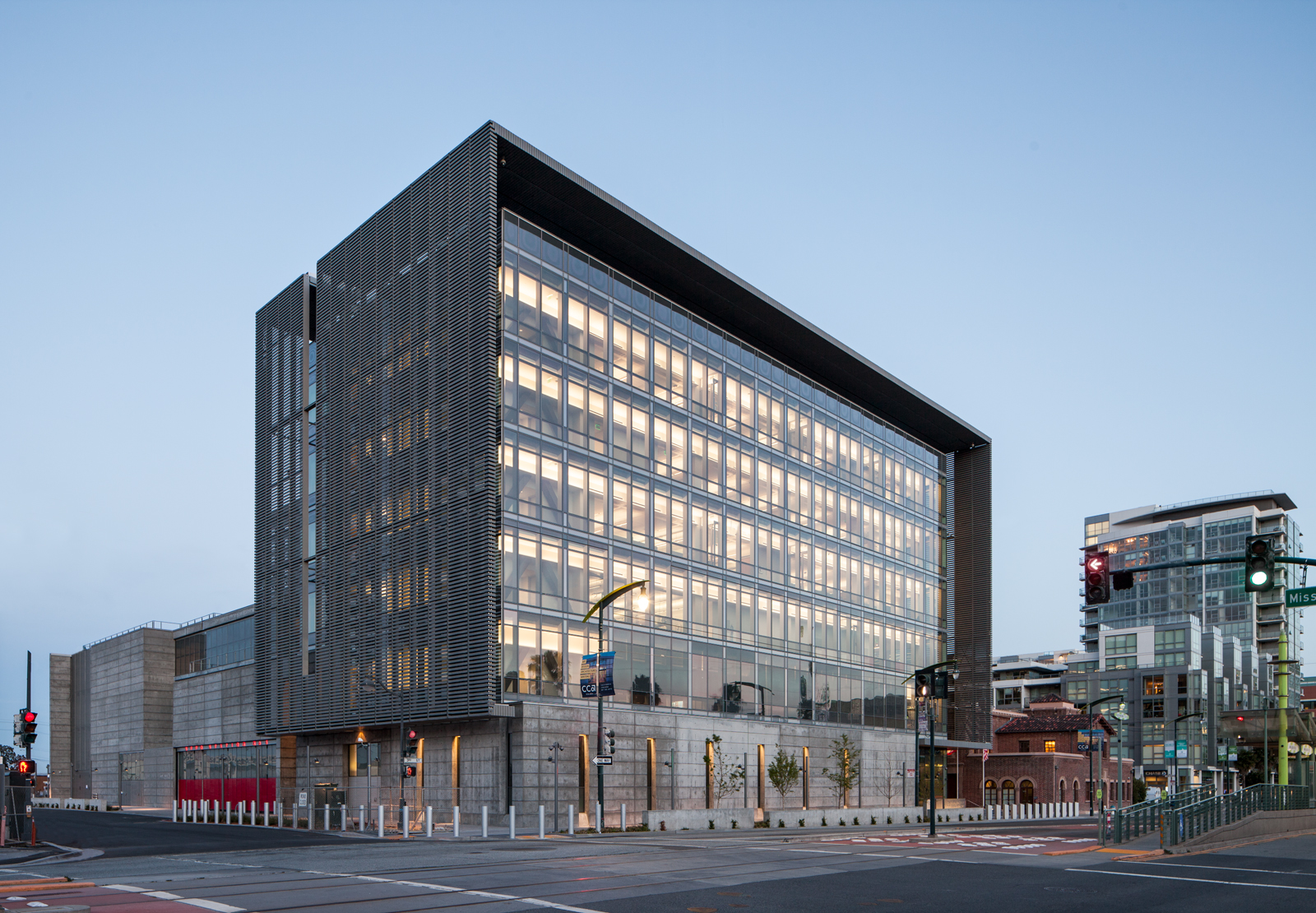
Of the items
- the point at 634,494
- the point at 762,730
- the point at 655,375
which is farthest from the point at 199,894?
the point at 762,730

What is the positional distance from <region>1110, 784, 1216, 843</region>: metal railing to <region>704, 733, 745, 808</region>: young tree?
26.2 metres

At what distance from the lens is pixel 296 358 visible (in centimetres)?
6562

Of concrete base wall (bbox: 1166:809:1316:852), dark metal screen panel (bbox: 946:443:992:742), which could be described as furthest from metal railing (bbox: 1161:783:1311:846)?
dark metal screen panel (bbox: 946:443:992:742)

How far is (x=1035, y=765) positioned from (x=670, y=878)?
8502cm

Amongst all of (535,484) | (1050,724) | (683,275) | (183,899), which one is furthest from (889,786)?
(183,899)

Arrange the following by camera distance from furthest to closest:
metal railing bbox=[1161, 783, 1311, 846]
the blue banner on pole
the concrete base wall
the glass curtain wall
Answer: the glass curtain wall < the blue banner on pole < the concrete base wall < metal railing bbox=[1161, 783, 1311, 846]

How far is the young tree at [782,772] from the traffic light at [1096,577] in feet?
136

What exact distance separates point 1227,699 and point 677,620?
13621cm

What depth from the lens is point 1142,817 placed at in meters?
37.3

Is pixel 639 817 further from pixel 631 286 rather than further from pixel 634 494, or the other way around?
pixel 631 286

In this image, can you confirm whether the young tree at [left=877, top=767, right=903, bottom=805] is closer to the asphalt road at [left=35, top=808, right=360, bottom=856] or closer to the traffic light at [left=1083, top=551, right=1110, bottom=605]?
the asphalt road at [left=35, top=808, right=360, bottom=856]

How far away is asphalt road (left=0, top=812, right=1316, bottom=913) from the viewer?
18547 millimetres

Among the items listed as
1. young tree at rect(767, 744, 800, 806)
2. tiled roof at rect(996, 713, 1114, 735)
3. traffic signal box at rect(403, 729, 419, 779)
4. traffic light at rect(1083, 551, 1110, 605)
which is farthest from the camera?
tiled roof at rect(996, 713, 1114, 735)

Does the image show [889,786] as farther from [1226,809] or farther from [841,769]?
[1226,809]
